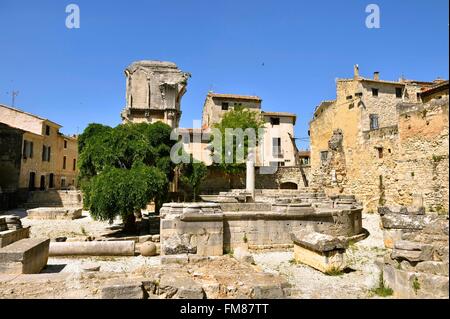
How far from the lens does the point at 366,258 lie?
29.8 ft

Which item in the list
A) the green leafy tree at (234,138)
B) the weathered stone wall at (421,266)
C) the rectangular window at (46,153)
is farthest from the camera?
the rectangular window at (46,153)

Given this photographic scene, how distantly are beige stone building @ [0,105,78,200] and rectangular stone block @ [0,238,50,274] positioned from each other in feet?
73.1

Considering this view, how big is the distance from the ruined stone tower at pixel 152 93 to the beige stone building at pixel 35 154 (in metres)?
8.72

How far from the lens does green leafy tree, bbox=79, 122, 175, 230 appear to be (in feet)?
43.5

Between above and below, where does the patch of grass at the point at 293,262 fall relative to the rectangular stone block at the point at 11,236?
below

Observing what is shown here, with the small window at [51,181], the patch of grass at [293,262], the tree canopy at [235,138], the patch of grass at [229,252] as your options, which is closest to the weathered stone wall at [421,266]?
the patch of grass at [293,262]

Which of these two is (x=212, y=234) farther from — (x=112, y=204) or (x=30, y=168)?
(x=30, y=168)

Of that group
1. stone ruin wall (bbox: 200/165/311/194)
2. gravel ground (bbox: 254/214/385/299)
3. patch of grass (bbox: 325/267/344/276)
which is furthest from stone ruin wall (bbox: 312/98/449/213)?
patch of grass (bbox: 325/267/344/276)

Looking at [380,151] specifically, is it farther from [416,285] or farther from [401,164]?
[416,285]

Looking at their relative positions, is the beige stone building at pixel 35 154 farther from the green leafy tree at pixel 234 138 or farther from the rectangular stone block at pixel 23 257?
the rectangular stone block at pixel 23 257

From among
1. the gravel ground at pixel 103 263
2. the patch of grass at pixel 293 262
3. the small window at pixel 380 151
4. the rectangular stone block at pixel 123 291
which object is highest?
the small window at pixel 380 151

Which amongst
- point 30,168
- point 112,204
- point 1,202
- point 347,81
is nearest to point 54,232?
point 112,204

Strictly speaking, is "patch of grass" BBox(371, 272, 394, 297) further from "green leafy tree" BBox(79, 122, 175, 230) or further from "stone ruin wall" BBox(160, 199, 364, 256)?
"green leafy tree" BBox(79, 122, 175, 230)

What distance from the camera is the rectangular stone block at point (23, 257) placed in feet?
22.3
